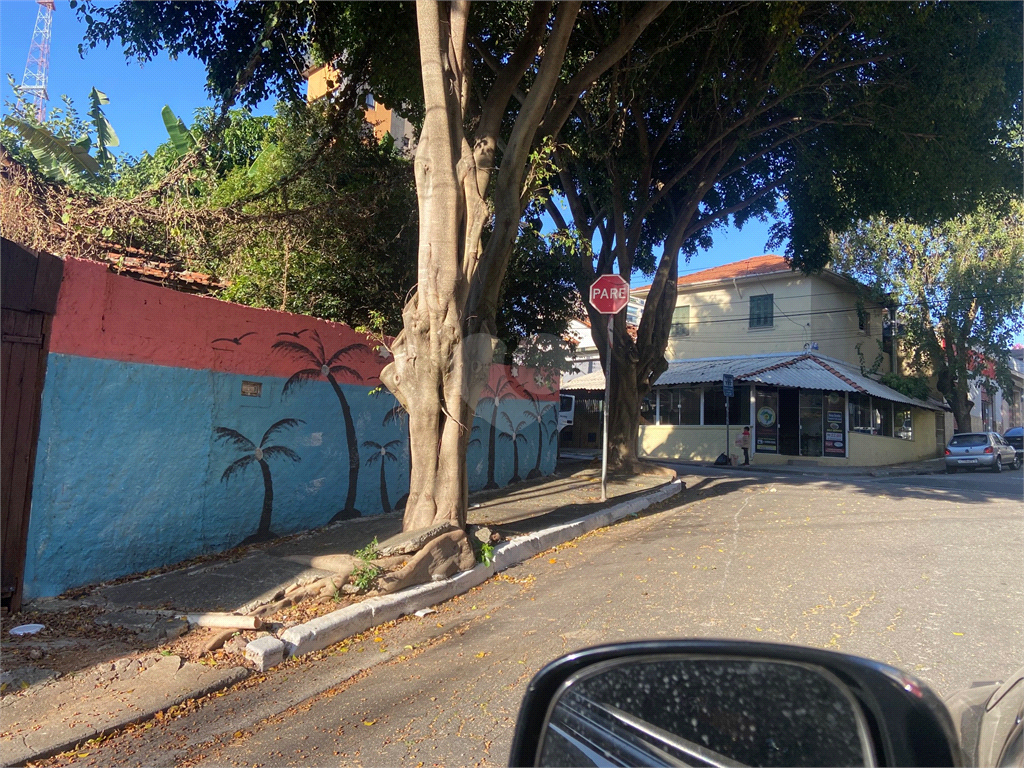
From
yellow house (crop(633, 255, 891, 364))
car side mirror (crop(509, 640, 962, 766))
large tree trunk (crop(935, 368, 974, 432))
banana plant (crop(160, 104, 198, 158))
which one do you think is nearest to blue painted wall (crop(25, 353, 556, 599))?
car side mirror (crop(509, 640, 962, 766))

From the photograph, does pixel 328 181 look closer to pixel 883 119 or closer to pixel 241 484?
pixel 241 484

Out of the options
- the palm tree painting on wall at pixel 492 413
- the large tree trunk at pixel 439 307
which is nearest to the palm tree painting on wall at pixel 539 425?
the palm tree painting on wall at pixel 492 413

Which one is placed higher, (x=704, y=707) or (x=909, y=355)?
(x=909, y=355)

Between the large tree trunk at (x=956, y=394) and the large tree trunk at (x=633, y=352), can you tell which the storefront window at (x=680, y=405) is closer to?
the large tree trunk at (x=633, y=352)

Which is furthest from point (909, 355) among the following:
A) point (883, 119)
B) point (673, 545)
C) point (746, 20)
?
point (673, 545)

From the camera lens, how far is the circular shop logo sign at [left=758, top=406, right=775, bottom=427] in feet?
82.3

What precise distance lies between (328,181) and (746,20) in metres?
7.27

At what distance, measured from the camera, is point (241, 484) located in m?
7.95

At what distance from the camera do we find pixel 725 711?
1628 millimetres

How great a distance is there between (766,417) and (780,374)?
5.49 ft

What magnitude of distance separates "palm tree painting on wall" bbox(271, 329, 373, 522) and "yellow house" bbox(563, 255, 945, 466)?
48.4 ft

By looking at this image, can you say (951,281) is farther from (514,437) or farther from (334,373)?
(334,373)

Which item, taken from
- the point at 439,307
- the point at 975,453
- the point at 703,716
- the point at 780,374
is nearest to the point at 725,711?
the point at 703,716

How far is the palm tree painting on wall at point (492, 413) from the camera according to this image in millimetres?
12594
